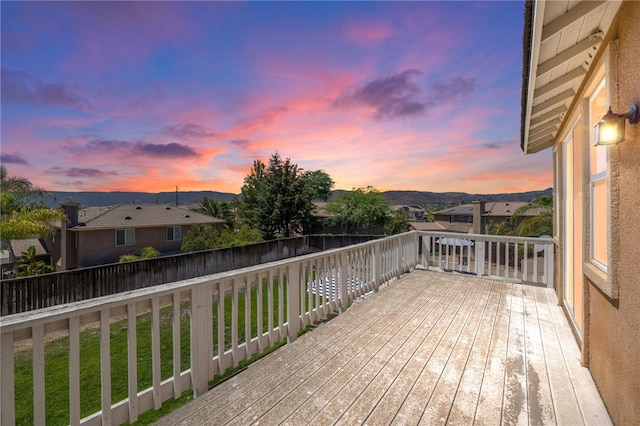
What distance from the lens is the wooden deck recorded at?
1.94m

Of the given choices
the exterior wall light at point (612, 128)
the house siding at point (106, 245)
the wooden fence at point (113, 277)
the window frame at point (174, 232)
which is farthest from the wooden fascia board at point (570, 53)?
the window frame at point (174, 232)

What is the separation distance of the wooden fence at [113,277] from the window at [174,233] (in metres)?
9.33

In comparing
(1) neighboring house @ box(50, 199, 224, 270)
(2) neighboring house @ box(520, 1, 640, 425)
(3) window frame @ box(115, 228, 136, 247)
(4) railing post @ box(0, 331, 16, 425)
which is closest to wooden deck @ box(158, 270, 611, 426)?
(2) neighboring house @ box(520, 1, 640, 425)

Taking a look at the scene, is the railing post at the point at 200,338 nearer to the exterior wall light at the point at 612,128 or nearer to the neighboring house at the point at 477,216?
the exterior wall light at the point at 612,128

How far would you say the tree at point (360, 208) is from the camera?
100 feet

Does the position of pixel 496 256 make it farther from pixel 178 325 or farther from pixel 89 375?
pixel 89 375

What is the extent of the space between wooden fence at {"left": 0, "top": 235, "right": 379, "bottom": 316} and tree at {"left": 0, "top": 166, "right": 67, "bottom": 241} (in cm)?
516

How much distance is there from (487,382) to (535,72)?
8.70 ft

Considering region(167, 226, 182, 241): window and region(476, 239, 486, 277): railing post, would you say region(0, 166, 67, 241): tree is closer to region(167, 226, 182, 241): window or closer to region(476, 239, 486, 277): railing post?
region(167, 226, 182, 241): window

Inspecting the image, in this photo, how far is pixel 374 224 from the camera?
31.6 meters

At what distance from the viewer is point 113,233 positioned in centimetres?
1730

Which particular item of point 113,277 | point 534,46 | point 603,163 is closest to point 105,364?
point 534,46

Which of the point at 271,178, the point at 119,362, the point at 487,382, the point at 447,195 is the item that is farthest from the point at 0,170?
the point at 447,195

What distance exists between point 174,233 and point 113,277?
460 inches
